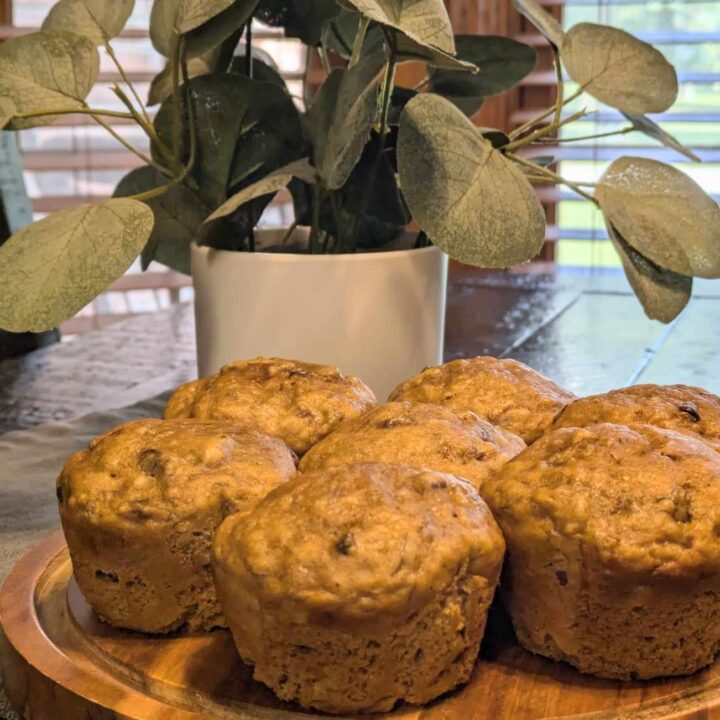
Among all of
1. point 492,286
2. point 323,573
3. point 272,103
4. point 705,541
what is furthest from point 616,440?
point 492,286

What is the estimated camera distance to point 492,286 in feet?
7.65

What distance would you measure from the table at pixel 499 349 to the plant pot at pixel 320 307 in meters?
0.36

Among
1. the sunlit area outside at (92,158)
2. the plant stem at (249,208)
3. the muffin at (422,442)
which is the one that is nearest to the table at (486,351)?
the plant stem at (249,208)

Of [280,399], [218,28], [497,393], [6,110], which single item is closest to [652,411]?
[497,393]

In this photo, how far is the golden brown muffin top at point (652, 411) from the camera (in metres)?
0.89

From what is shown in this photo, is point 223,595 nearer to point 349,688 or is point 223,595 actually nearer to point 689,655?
point 349,688

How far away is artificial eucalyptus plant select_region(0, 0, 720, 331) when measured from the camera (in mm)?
1072

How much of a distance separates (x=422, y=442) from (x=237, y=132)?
586 millimetres

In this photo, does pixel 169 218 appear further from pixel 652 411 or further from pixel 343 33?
pixel 652 411

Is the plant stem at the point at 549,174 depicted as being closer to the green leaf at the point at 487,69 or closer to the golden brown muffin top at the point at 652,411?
the green leaf at the point at 487,69

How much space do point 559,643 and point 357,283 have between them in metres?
0.55

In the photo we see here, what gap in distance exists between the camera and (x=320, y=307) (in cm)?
122

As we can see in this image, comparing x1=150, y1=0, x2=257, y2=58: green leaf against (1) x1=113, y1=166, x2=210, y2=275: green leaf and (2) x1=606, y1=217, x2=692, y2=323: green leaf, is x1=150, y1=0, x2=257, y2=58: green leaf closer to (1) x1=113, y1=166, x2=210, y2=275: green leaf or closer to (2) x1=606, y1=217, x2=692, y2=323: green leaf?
(1) x1=113, y1=166, x2=210, y2=275: green leaf

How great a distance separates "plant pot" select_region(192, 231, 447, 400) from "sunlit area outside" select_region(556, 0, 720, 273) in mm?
2664
